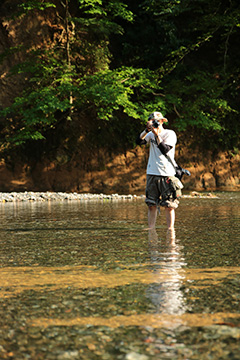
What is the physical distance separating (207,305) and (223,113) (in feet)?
74.8

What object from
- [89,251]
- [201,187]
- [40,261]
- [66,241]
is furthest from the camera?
[201,187]

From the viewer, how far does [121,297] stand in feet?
11.6

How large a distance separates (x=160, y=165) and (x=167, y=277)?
356 cm

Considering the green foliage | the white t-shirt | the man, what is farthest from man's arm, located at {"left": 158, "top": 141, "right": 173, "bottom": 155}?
the green foliage

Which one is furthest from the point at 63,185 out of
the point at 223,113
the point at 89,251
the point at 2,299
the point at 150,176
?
the point at 2,299

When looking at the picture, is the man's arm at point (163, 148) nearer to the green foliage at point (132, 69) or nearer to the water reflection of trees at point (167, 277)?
the water reflection of trees at point (167, 277)

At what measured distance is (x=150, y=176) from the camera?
7.71 meters

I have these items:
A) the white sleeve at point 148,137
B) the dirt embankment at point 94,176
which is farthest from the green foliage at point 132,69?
the white sleeve at point 148,137

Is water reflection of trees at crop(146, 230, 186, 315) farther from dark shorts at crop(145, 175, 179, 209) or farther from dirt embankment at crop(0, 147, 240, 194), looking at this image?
dirt embankment at crop(0, 147, 240, 194)

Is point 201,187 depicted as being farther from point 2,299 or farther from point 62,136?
point 2,299

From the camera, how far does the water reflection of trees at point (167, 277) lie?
129 inches

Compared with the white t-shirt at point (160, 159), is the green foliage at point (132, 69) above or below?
above

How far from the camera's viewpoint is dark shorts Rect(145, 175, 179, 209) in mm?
7520

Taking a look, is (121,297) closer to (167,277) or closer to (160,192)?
(167,277)
